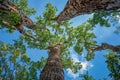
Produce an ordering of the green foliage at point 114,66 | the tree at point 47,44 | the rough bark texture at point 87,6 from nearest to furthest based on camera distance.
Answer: the rough bark texture at point 87,6 < the green foliage at point 114,66 < the tree at point 47,44

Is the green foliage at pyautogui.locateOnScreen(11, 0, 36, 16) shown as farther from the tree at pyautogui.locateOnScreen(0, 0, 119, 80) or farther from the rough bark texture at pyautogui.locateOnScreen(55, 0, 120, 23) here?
the rough bark texture at pyautogui.locateOnScreen(55, 0, 120, 23)

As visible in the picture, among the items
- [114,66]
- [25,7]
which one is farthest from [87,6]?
[25,7]

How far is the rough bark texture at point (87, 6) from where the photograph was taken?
791 cm

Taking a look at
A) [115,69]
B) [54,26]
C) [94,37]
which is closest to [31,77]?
[54,26]

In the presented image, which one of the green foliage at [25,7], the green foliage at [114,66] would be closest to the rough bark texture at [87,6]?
the green foliage at [114,66]

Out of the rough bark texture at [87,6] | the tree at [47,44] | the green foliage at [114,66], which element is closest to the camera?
the rough bark texture at [87,6]

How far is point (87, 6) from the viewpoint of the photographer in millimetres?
8547

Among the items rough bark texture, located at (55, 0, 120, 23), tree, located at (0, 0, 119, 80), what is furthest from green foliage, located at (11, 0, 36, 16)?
rough bark texture, located at (55, 0, 120, 23)

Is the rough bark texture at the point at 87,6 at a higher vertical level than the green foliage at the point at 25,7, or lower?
lower

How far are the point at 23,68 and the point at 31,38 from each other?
327cm

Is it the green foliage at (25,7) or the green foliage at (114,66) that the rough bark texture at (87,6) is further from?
the green foliage at (25,7)

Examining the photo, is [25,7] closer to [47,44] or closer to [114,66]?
[47,44]

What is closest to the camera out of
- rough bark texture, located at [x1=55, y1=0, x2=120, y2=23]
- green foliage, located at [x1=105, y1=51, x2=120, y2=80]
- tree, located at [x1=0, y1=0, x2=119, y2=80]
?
rough bark texture, located at [x1=55, y1=0, x2=120, y2=23]

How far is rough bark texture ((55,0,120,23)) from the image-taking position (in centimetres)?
791
